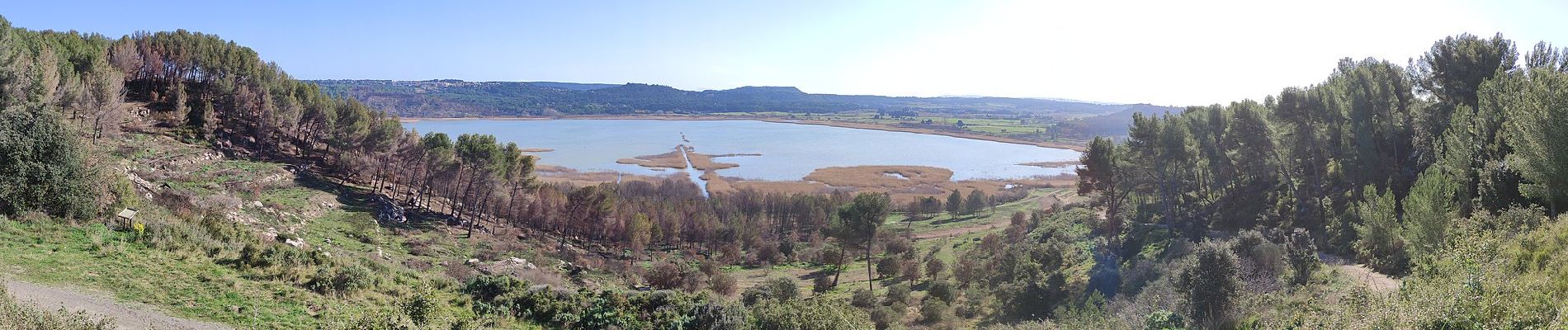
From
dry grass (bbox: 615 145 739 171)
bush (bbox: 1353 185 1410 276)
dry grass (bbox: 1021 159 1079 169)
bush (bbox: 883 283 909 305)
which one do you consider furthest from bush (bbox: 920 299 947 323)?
dry grass (bbox: 1021 159 1079 169)

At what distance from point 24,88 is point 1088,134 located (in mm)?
125530

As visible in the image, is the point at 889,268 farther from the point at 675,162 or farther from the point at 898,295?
the point at 675,162

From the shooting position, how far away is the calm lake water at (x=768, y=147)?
76000 mm

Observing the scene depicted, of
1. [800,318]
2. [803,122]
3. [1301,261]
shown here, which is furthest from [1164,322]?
[803,122]

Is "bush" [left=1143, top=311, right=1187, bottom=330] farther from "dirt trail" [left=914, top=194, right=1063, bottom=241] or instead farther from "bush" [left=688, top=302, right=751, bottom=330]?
"dirt trail" [left=914, top=194, right=1063, bottom=241]

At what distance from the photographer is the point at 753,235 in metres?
Answer: 41.6

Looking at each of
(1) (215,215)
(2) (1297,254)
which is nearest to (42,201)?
(1) (215,215)

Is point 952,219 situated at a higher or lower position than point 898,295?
lower

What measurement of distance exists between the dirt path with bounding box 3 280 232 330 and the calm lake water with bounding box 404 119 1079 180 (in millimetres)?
58694

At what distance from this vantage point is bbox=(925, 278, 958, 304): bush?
22031 mm

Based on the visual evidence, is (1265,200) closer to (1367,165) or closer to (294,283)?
(1367,165)

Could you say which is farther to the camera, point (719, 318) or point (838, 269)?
point (838, 269)

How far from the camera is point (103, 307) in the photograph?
976cm

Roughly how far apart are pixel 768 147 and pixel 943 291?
259ft
